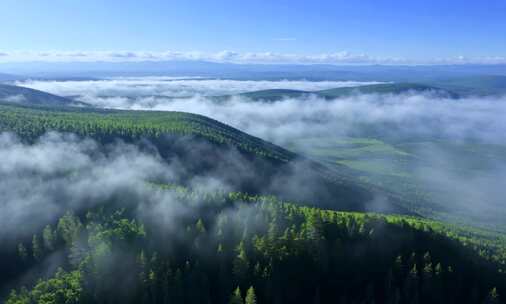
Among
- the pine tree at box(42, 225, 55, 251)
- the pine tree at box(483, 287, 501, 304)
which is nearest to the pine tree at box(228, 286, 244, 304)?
the pine tree at box(42, 225, 55, 251)

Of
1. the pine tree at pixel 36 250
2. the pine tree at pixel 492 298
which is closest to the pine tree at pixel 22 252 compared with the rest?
the pine tree at pixel 36 250

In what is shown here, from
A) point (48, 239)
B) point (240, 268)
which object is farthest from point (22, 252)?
point (240, 268)

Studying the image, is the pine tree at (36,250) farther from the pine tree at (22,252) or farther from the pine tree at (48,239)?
the pine tree at (22,252)

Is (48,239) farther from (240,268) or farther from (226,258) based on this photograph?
(240,268)

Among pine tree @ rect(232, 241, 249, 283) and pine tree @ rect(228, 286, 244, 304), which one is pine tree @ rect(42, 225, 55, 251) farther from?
pine tree @ rect(228, 286, 244, 304)

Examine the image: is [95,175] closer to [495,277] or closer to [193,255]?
[193,255]

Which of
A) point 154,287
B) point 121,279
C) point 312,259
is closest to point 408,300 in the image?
point 312,259

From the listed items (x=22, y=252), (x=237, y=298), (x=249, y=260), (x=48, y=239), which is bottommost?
(x=22, y=252)

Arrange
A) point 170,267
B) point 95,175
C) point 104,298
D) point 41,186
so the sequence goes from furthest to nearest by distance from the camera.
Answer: point 95,175 < point 41,186 < point 170,267 < point 104,298

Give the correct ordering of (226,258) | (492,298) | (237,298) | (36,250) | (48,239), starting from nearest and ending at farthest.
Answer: (237,298)
(226,258)
(492,298)
(36,250)
(48,239)
